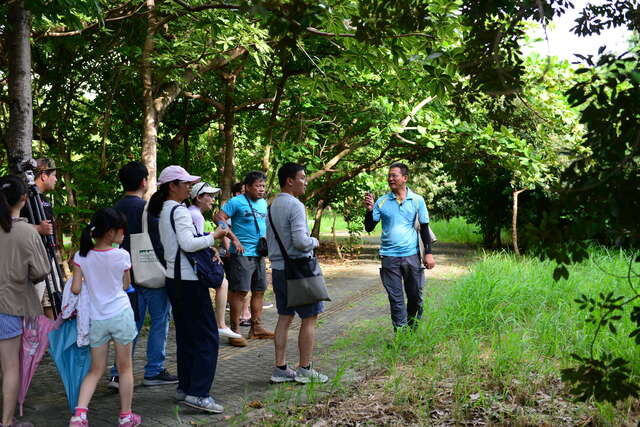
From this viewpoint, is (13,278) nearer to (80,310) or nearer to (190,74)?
(80,310)

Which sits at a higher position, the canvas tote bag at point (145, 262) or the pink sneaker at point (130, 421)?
the canvas tote bag at point (145, 262)

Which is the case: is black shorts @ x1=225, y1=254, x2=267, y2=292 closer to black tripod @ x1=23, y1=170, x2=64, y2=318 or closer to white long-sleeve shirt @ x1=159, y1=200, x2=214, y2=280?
black tripod @ x1=23, y1=170, x2=64, y2=318

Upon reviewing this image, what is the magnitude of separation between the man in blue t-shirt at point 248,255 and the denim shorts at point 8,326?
3405 millimetres

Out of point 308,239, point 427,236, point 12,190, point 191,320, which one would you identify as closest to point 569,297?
point 427,236

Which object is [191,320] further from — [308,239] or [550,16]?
[550,16]

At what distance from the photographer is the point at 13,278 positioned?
4.28 meters

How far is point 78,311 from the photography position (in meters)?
4.35

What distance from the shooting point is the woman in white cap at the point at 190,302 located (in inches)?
190

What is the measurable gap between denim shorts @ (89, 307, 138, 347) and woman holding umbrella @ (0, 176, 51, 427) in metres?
0.53

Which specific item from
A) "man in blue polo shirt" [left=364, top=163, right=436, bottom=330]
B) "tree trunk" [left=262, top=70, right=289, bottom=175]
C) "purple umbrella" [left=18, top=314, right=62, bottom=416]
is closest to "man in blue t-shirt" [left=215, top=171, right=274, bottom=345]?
"man in blue polo shirt" [left=364, top=163, right=436, bottom=330]

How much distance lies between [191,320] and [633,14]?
3.66m

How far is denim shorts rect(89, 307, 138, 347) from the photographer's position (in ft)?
14.1

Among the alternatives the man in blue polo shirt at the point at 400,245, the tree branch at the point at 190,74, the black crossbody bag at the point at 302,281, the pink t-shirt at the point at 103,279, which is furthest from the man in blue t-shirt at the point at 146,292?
the tree branch at the point at 190,74

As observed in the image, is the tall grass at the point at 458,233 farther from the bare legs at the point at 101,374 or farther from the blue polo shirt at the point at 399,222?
the bare legs at the point at 101,374
